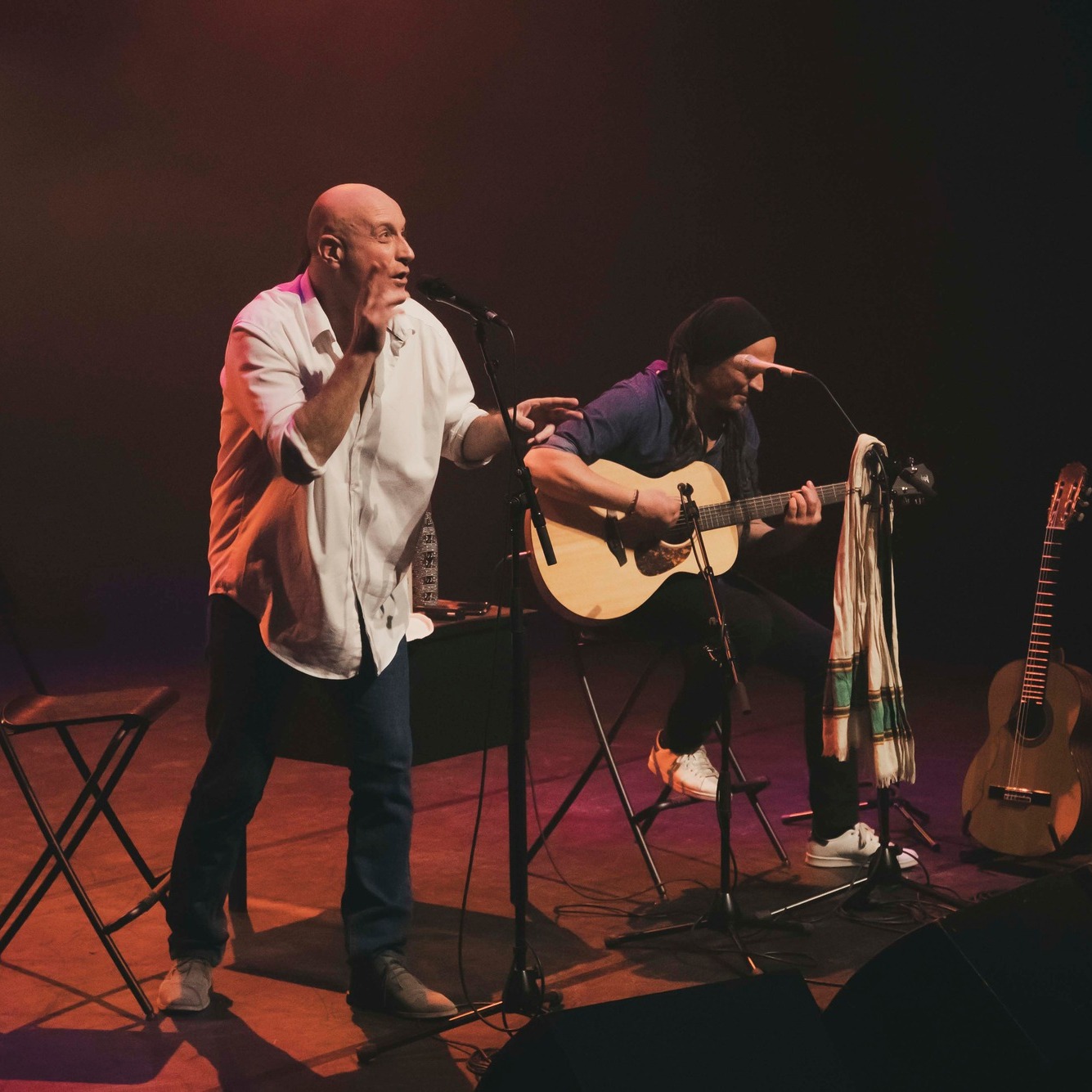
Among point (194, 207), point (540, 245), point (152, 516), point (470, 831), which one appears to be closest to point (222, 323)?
point (194, 207)

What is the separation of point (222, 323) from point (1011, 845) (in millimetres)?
5249

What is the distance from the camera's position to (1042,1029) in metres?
1.64

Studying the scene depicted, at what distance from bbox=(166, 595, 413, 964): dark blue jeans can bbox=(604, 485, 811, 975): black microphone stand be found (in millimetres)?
657

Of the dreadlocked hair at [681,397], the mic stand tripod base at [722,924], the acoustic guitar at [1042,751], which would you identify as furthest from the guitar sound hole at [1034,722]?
the dreadlocked hair at [681,397]

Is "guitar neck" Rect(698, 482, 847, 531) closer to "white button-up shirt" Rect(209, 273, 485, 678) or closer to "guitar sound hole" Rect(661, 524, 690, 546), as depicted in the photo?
"guitar sound hole" Rect(661, 524, 690, 546)

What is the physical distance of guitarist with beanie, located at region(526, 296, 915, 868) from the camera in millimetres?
3664

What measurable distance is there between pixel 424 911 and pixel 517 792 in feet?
3.34

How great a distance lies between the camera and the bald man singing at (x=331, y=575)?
9.09 ft

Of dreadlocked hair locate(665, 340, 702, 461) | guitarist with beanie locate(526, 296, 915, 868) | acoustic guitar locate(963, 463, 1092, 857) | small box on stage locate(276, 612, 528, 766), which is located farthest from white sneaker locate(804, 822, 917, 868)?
dreadlocked hair locate(665, 340, 702, 461)

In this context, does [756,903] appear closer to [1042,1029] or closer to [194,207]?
[1042,1029]

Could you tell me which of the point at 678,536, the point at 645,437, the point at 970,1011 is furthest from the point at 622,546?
the point at 970,1011

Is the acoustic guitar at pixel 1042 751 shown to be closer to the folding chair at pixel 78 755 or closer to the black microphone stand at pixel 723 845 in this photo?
the black microphone stand at pixel 723 845

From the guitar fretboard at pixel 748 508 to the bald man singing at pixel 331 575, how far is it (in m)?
0.97

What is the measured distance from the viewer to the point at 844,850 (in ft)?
12.8
